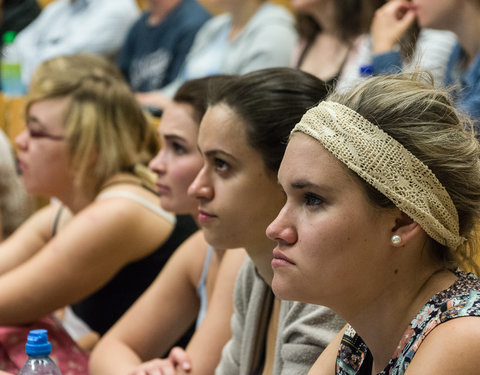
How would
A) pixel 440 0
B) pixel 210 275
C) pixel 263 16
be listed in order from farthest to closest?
1. pixel 263 16
2. pixel 440 0
3. pixel 210 275

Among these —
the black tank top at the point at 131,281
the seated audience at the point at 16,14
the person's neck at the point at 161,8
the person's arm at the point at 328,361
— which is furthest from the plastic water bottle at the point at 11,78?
the person's arm at the point at 328,361

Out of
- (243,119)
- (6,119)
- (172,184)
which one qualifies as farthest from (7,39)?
(243,119)

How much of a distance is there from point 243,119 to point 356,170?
0.56m

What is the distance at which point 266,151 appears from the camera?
172 cm

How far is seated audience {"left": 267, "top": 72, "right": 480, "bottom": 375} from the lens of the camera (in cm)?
122

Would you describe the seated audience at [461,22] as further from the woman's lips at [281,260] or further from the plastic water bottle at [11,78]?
the plastic water bottle at [11,78]

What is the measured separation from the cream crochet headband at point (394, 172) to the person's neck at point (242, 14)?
8.51ft

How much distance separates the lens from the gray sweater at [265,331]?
62.8 inches

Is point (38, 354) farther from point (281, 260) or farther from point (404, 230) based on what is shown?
point (404, 230)

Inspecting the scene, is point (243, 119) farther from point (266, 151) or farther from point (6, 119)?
point (6, 119)

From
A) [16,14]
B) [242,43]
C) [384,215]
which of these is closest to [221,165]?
[384,215]

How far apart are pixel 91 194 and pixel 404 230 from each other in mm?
1612

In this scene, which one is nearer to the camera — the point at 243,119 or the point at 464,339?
the point at 464,339

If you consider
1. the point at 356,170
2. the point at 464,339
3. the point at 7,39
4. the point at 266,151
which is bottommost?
the point at 7,39
